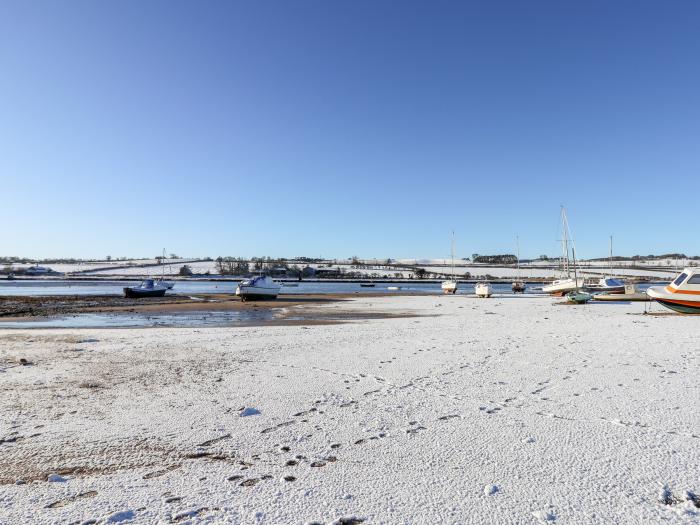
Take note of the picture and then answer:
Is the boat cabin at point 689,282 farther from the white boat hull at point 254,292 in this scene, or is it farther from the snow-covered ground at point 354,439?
the white boat hull at point 254,292

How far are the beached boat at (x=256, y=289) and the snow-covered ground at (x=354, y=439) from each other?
34688 millimetres

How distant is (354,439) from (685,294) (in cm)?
2560

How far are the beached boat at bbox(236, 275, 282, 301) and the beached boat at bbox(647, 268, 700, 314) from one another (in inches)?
1364

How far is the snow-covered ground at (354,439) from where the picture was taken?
3.97m

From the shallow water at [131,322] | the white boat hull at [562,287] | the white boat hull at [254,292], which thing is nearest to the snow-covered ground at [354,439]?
the shallow water at [131,322]

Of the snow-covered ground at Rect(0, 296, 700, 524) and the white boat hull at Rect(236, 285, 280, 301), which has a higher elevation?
the snow-covered ground at Rect(0, 296, 700, 524)

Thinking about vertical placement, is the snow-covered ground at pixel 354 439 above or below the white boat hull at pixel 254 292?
above

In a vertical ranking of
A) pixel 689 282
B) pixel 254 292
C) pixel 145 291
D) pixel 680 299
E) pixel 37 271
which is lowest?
pixel 145 291

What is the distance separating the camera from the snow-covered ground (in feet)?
13.0

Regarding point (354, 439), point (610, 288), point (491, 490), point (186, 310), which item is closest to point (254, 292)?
point (186, 310)

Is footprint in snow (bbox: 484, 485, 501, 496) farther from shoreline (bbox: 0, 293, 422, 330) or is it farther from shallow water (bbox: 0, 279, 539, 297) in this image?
shallow water (bbox: 0, 279, 539, 297)

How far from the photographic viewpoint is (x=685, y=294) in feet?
78.1

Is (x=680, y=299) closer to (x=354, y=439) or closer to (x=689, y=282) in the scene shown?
(x=689, y=282)

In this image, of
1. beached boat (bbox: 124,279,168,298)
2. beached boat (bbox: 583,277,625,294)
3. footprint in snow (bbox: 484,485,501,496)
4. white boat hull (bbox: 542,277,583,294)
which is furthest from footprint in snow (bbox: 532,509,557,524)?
beached boat (bbox: 124,279,168,298)
